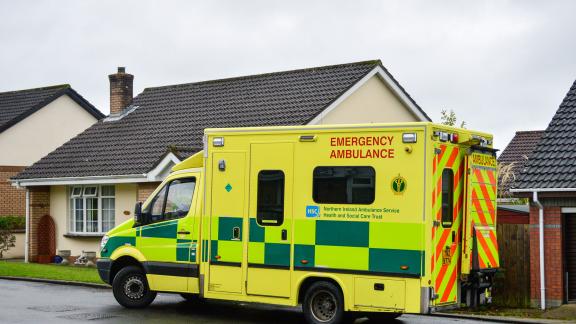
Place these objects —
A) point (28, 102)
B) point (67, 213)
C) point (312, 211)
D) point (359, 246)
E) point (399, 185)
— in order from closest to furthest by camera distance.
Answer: point (399, 185) < point (359, 246) < point (312, 211) < point (67, 213) < point (28, 102)

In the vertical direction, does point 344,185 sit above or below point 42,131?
below

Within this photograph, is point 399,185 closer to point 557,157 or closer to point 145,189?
point 557,157

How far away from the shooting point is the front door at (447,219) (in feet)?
39.1

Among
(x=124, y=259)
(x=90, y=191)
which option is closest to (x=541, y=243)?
(x=124, y=259)

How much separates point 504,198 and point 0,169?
60.9 feet

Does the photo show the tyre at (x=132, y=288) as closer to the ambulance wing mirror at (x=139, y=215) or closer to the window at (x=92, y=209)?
the ambulance wing mirror at (x=139, y=215)

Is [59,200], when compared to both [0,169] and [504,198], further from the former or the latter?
[504,198]

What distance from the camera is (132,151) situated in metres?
25.9

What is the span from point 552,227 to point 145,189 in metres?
11.8

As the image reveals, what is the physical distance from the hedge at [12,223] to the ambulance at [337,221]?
17149 mm

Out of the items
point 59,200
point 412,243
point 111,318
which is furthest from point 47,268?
point 412,243

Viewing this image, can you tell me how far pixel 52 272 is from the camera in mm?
22422

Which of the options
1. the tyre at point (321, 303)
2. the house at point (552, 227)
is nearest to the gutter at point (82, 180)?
the house at point (552, 227)

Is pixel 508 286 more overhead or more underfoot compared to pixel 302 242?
more underfoot
